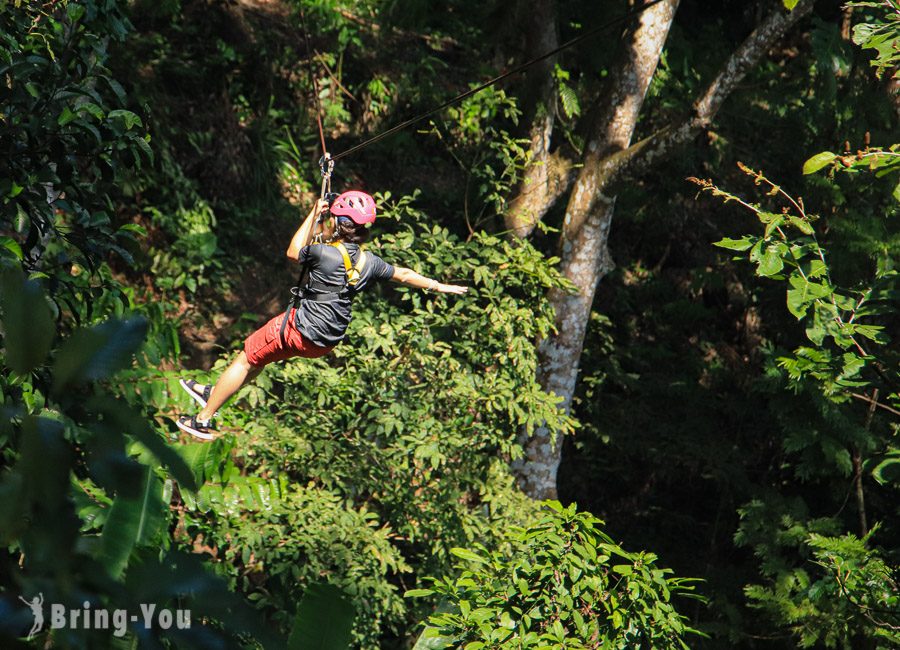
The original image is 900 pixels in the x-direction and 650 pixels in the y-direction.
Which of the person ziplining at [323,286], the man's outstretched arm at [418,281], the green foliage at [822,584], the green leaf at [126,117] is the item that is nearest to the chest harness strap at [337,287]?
the person ziplining at [323,286]

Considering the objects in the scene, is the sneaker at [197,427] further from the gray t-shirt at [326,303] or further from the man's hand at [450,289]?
the man's hand at [450,289]

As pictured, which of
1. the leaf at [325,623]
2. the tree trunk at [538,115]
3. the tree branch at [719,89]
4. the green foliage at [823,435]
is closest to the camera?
the leaf at [325,623]

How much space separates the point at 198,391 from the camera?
5.36m

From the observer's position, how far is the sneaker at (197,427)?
5273mm

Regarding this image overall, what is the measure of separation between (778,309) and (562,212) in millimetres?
2161

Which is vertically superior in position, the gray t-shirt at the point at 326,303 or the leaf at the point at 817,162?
Answer: the leaf at the point at 817,162

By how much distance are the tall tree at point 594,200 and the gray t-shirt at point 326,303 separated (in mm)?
2700

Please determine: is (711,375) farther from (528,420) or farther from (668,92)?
(528,420)

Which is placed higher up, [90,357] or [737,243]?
[737,243]

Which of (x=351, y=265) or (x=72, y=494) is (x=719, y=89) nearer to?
(x=351, y=265)

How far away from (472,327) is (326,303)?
1393 millimetres

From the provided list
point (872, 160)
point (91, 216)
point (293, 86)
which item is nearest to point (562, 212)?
point (293, 86)

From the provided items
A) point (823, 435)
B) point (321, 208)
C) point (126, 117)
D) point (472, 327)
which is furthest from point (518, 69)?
point (823, 435)

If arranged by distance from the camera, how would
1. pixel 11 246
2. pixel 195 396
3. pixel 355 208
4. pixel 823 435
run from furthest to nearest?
1. pixel 823 435
2. pixel 195 396
3. pixel 355 208
4. pixel 11 246
